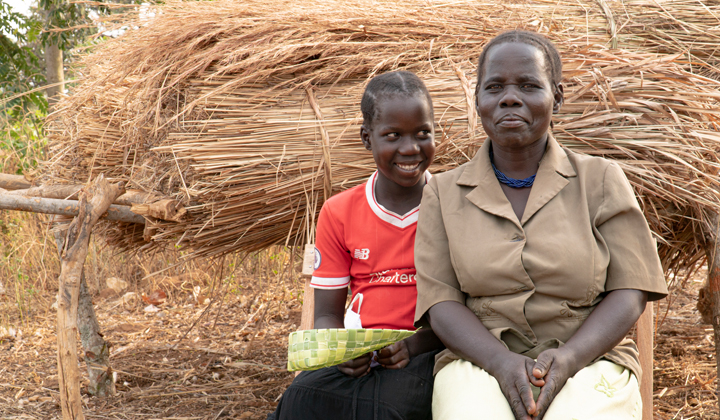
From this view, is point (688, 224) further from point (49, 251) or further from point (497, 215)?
point (49, 251)

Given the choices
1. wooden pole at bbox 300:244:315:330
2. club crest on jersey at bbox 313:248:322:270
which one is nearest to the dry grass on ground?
wooden pole at bbox 300:244:315:330

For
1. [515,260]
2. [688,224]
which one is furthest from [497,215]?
[688,224]

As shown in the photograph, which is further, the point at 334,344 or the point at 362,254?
the point at 362,254

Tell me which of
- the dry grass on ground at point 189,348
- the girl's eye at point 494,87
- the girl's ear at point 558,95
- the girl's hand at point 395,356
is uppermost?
the girl's eye at point 494,87

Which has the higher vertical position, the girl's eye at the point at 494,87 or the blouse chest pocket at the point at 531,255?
the girl's eye at the point at 494,87

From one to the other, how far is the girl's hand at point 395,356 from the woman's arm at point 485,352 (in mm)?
135

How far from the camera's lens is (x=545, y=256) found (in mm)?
1354

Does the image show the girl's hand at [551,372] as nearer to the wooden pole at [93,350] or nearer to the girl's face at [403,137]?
the girl's face at [403,137]

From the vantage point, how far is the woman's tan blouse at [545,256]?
4.41 ft

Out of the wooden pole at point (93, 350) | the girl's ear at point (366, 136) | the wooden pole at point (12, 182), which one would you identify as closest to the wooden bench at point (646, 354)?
the girl's ear at point (366, 136)

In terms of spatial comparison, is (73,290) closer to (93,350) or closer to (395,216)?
(93,350)

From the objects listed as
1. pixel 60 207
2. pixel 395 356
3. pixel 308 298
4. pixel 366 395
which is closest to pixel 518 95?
pixel 395 356

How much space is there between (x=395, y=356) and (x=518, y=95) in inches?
28.9

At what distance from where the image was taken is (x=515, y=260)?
53.4 inches
